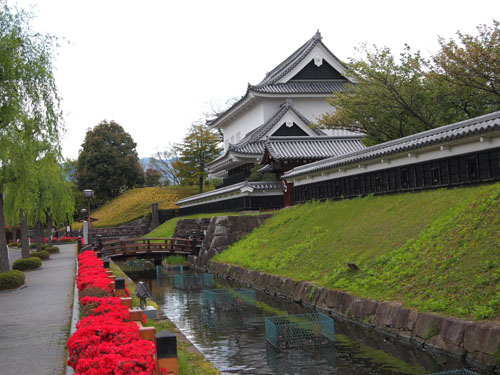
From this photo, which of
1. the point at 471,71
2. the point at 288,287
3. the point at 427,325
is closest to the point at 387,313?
the point at 427,325

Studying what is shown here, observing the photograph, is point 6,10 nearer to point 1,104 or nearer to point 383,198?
point 1,104

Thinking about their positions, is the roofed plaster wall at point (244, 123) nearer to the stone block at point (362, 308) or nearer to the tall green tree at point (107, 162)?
the tall green tree at point (107, 162)

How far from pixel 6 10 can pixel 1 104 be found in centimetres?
403

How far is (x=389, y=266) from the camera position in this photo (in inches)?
596

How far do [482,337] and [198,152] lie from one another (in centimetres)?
6012

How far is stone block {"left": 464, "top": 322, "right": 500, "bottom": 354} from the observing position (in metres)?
9.47

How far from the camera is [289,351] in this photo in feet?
42.1

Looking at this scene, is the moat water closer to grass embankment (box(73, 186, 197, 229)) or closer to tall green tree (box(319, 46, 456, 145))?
tall green tree (box(319, 46, 456, 145))

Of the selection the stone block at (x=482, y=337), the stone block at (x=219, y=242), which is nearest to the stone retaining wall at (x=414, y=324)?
the stone block at (x=482, y=337)

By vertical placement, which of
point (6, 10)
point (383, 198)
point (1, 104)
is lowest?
point (383, 198)

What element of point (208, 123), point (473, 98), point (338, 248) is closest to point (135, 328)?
point (338, 248)

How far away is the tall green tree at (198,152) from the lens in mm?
68125

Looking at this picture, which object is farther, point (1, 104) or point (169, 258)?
point (169, 258)

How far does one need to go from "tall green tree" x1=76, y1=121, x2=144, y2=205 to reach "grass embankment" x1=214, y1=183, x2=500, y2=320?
178 ft
